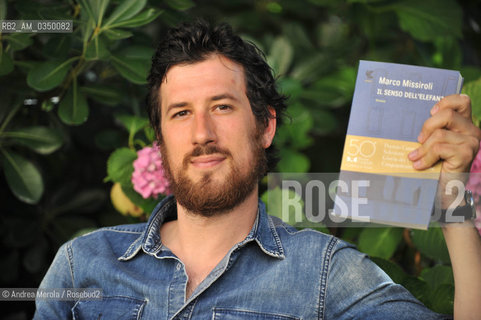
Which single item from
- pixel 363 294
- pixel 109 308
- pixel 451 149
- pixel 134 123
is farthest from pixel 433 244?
pixel 134 123

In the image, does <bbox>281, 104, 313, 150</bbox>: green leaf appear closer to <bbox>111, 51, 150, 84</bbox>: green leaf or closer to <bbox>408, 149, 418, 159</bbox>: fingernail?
<bbox>111, 51, 150, 84</bbox>: green leaf

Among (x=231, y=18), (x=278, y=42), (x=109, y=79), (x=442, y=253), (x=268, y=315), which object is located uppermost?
(x=231, y=18)

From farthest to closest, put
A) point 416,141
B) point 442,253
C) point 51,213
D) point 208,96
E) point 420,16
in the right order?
point 51,213
point 420,16
point 442,253
point 208,96
point 416,141

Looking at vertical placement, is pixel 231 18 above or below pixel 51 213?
above

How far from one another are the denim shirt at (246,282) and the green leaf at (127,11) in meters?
0.72

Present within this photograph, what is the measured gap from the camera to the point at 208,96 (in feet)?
5.01

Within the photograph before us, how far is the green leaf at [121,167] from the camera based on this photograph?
195 cm

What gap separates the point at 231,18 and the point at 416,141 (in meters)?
1.87

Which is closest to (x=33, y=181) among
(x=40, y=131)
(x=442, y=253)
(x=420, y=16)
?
(x=40, y=131)

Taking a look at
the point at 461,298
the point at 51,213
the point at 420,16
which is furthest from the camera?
Answer: the point at 51,213

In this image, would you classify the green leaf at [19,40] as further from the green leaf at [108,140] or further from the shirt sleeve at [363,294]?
the shirt sleeve at [363,294]

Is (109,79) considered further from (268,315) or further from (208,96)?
(268,315)

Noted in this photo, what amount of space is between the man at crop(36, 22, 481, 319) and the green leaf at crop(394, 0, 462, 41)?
78cm

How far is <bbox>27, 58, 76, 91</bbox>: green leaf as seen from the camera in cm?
180
